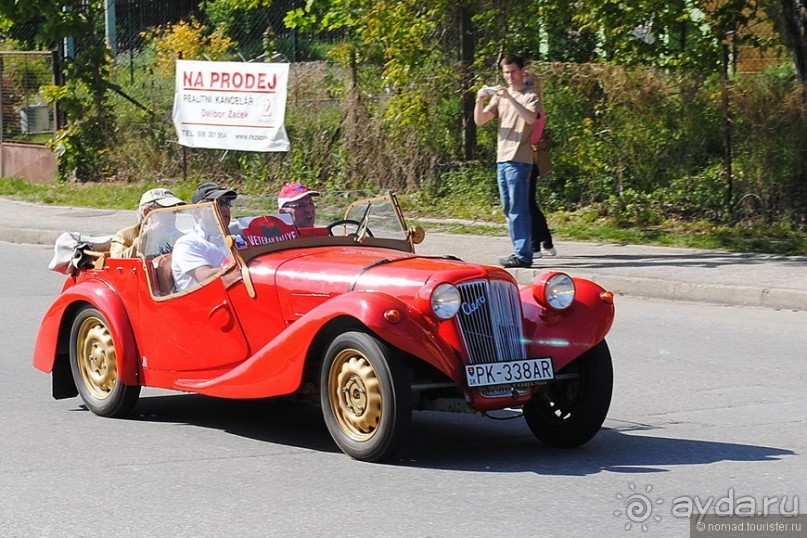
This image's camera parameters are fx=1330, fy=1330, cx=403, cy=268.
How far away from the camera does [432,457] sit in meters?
6.43

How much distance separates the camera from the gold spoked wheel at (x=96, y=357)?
763cm

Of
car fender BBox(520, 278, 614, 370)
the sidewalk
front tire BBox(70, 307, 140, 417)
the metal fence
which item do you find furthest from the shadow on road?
the metal fence

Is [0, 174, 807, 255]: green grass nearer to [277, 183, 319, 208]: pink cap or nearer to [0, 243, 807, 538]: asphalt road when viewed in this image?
[0, 243, 807, 538]: asphalt road

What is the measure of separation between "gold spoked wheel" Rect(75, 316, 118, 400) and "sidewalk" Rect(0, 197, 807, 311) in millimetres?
5607

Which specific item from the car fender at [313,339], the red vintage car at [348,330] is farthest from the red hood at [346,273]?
the car fender at [313,339]

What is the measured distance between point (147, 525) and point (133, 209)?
14140 millimetres

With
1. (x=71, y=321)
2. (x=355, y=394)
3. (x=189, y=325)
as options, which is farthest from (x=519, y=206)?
(x=355, y=394)

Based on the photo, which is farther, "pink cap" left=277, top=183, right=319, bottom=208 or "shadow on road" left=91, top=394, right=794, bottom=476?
"pink cap" left=277, top=183, right=319, bottom=208

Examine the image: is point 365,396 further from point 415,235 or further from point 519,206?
point 519,206

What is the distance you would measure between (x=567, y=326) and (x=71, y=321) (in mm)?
3128

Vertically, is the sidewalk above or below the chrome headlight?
below

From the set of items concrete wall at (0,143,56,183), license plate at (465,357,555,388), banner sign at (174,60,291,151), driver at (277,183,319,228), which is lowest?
license plate at (465,357,555,388)

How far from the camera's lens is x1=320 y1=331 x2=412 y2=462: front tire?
5.98 metres

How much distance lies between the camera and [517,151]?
12680 millimetres
